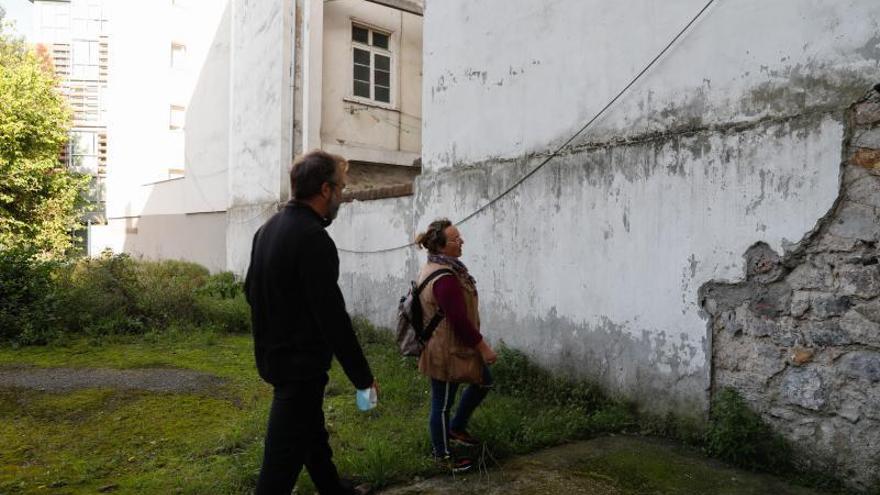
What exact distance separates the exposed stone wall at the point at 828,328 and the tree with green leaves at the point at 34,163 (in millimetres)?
16413

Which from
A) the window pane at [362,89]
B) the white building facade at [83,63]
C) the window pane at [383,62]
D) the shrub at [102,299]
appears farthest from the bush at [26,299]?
the white building facade at [83,63]

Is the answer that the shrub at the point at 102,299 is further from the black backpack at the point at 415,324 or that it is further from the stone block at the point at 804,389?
the stone block at the point at 804,389

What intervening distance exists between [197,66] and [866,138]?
59.5 ft

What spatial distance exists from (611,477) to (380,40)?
11.1 metres

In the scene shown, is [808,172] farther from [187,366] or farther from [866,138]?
[187,366]

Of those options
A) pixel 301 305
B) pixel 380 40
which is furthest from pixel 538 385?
pixel 380 40

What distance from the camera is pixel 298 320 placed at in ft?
9.56

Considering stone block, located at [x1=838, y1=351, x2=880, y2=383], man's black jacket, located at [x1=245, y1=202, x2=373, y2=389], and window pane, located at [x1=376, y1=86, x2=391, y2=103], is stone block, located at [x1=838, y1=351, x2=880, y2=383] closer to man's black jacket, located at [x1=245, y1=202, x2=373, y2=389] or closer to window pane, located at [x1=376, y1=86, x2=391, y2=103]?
man's black jacket, located at [x1=245, y1=202, x2=373, y2=389]

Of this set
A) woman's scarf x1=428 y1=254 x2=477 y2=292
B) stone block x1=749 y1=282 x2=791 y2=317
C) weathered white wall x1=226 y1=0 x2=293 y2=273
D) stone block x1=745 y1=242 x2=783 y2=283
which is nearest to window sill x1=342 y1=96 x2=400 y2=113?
weathered white wall x1=226 y1=0 x2=293 y2=273

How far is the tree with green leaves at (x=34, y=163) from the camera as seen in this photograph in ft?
52.4

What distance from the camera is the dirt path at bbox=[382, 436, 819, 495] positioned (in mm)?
3846

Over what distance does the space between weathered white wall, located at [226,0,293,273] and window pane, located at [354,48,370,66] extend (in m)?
1.41

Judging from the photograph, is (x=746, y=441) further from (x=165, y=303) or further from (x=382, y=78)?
(x=382, y=78)

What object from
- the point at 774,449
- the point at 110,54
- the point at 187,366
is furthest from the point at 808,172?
the point at 110,54
